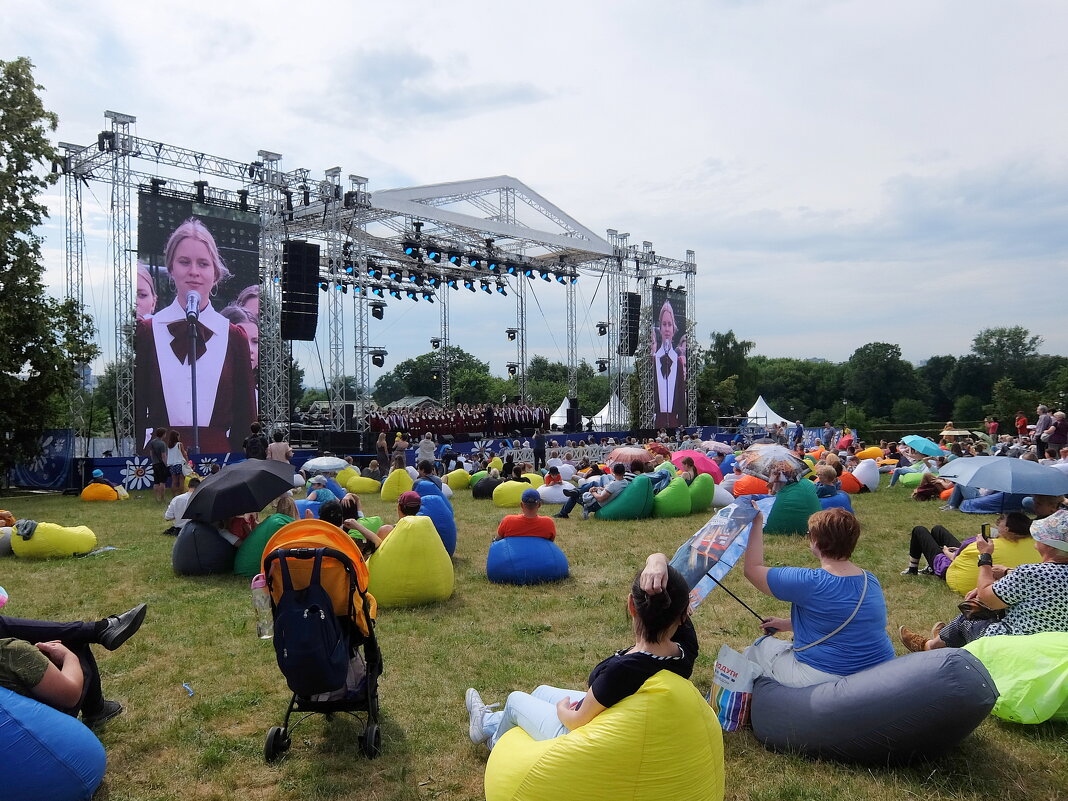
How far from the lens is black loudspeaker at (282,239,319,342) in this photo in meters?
18.8

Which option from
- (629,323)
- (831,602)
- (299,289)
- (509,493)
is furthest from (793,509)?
(629,323)

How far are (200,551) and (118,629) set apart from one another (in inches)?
155

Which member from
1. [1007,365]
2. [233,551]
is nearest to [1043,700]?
[233,551]

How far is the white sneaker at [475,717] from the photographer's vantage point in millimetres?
3678

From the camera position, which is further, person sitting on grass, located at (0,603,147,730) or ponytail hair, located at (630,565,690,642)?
person sitting on grass, located at (0,603,147,730)

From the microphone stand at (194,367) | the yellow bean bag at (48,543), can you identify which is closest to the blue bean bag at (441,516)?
the yellow bean bag at (48,543)

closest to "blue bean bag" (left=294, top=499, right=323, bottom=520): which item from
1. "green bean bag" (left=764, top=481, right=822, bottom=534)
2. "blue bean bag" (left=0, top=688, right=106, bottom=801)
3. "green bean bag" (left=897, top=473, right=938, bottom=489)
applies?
"blue bean bag" (left=0, top=688, right=106, bottom=801)

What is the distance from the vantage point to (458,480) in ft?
50.5

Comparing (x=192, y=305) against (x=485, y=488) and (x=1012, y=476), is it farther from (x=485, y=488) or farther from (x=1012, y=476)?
(x=1012, y=476)

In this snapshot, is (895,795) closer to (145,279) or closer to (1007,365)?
(145,279)

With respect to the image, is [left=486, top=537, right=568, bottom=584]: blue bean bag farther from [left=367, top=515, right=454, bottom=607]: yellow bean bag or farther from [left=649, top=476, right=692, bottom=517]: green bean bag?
[left=649, top=476, right=692, bottom=517]: green bean bag

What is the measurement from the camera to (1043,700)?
3562 millimetres

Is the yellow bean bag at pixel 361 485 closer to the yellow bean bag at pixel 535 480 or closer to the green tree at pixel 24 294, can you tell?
the yellow bean bag at pixel 535 480

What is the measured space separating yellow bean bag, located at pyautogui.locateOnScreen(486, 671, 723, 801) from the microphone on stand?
1715cm
